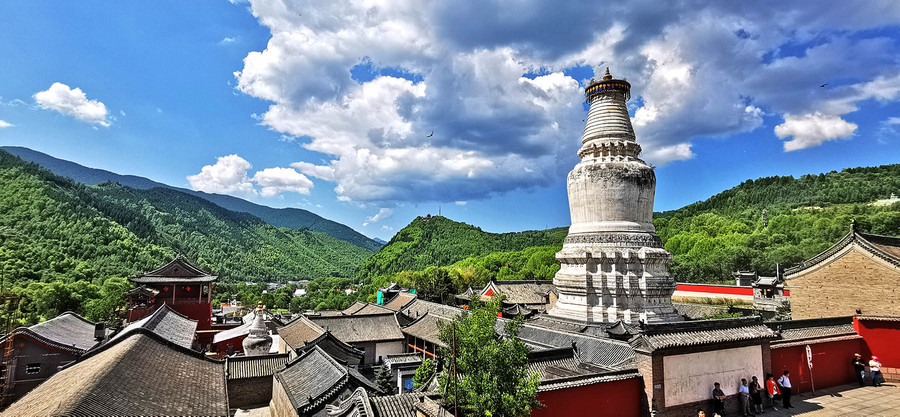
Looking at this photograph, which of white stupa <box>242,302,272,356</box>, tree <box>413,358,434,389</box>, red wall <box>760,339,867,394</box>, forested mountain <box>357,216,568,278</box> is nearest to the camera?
tree <box>413,358,434,389</box>

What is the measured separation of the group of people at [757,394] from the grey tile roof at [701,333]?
1405 millimetres

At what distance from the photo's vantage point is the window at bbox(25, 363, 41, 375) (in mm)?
19006

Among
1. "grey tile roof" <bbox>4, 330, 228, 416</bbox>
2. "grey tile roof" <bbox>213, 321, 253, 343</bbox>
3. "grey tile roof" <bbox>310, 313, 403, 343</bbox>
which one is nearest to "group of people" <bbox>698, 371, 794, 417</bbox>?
"grey tile roof" <bbox>4, 330, 228, 416</bbox>

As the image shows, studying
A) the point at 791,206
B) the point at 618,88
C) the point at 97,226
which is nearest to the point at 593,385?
the point at 618,88

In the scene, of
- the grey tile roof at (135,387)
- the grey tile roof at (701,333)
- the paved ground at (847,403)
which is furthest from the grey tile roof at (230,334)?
the paved ground at (847,403)

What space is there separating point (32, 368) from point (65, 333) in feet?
13.1

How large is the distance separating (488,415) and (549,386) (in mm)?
3554

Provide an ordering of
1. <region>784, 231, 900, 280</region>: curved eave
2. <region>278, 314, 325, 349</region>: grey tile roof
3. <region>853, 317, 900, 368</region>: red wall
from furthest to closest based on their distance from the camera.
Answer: <region>278, 314, 325, 349</region>: grey tile roof, <region>784, 231, 900, 280</region>: curved eave, <region>853, 317, 900, 368</region>: red wall

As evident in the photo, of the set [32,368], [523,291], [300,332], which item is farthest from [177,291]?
[523,291]

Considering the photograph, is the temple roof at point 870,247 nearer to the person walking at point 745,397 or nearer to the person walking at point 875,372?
the person walking at point 875,372

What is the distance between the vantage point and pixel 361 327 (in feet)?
103

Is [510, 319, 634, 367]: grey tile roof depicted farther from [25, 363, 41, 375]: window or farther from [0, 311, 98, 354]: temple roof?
[25, 363, 41, 375]: window

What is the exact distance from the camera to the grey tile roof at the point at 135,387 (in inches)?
333

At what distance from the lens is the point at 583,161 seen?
923 inches
